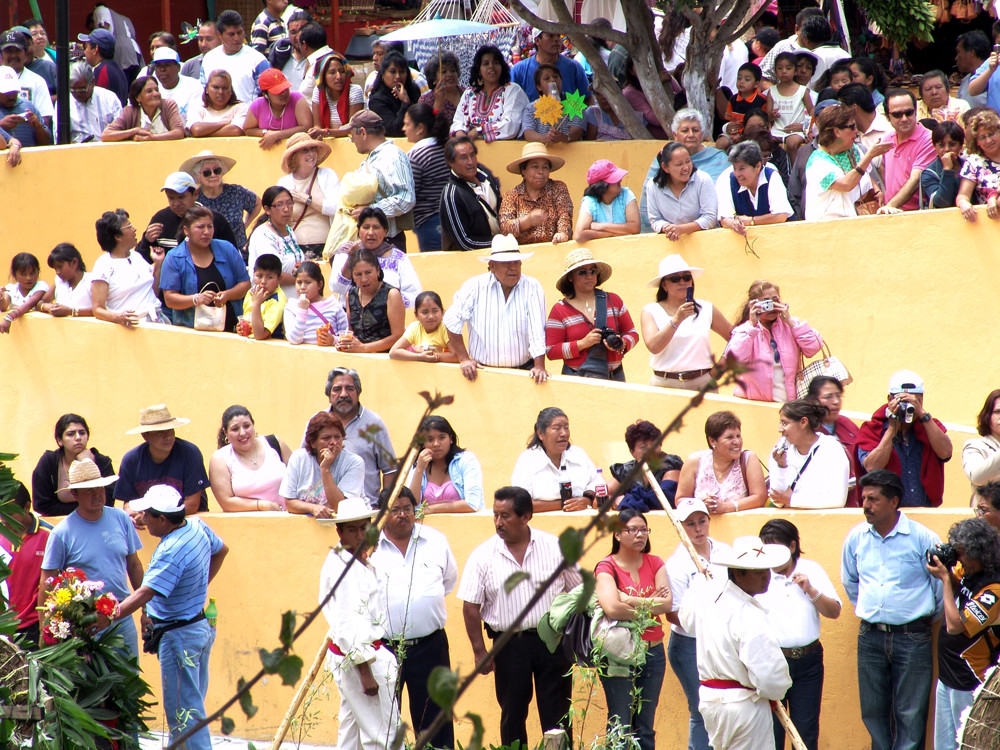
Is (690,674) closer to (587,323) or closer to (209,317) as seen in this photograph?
(587,323)

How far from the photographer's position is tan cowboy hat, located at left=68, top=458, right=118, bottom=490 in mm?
7535

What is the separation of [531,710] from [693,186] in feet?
14.2

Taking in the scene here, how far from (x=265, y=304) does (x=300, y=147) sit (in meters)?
2.02

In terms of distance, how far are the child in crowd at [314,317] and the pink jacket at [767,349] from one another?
2868 mm

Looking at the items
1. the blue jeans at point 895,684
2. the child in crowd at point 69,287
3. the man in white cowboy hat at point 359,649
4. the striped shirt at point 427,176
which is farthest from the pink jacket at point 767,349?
the child in crowd at point 69,287

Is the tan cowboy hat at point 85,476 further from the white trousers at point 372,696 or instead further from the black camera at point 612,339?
the black camera at point 612,339

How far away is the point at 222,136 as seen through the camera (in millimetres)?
13227

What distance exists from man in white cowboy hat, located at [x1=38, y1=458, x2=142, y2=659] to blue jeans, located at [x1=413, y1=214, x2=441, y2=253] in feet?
14.3

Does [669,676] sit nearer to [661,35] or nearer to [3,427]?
[3,427]

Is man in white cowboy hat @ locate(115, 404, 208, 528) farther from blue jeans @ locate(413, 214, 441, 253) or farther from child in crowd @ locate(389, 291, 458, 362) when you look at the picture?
A: blue jeans @ locate(413, 214, 441, 253)

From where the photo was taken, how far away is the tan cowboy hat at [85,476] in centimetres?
754

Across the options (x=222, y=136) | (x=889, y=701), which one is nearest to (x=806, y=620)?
(x=889, y=701)

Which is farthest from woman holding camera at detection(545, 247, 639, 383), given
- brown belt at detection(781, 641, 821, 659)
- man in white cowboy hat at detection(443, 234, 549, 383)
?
brown belt at detection(781, 641, 821, 659)

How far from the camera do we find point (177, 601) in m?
7.41
